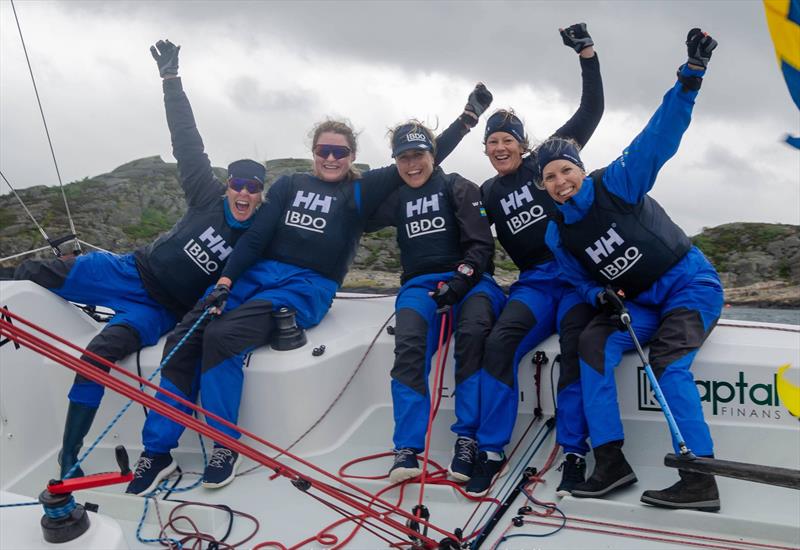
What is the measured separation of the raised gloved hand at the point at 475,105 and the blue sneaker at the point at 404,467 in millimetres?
1965

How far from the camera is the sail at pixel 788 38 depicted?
1.63 m

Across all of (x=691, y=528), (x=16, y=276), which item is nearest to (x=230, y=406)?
(x=16, y=276)

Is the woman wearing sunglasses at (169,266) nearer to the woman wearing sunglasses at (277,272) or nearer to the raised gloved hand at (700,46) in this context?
the woman wearing sunglasses at (277,272)

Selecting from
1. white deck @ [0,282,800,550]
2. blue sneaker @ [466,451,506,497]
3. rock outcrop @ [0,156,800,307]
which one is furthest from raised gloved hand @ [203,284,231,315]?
rock outcrop @ [0,156,800,307]

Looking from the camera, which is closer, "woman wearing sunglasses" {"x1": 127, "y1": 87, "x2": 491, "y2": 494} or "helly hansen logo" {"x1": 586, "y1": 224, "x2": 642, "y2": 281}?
"helly hansen logo" {"x1": 586, "y1": 224, "x2": 642, "y2": 281}

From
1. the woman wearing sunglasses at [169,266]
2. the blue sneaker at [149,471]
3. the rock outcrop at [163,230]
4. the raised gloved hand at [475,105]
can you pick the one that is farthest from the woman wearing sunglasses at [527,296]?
the rock outcrop at [163,230]

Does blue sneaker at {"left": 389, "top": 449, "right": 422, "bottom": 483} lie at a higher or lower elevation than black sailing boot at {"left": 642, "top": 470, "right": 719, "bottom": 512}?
higher

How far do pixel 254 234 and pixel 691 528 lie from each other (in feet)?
7.68

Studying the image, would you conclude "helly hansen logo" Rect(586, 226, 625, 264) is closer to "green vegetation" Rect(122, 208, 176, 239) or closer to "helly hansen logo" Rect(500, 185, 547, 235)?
"helly hansen logo" Rect(500, 185, 547, 235)

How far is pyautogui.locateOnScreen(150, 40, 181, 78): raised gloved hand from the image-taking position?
3.84 m

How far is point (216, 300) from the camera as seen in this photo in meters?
3.25

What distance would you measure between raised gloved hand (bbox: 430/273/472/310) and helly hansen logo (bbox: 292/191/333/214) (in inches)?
33.1

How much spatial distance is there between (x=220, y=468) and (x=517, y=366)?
1.36 m

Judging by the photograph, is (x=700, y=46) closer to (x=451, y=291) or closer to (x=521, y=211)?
(x=521, y=211)
